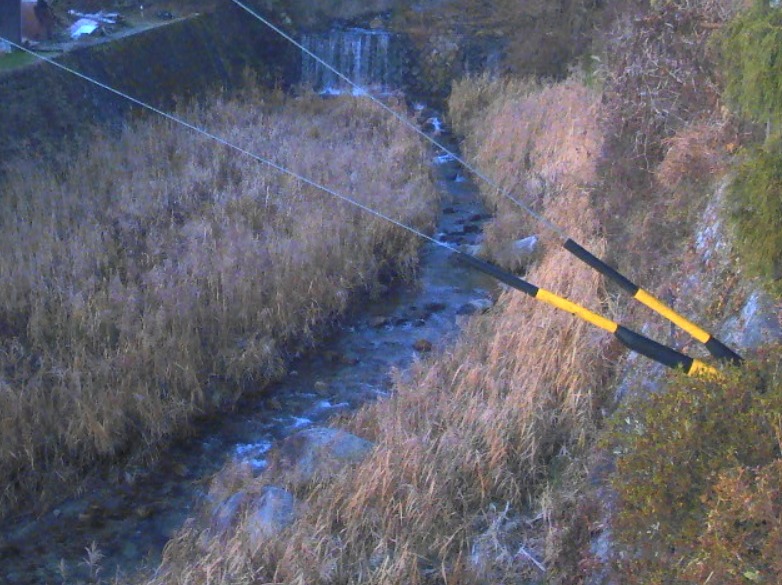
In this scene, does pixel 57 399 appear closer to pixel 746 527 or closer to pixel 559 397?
pixel 559 397

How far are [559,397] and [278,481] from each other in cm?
201

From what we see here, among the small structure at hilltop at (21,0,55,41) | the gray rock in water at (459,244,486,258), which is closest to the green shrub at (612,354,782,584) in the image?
the gray rock in water at (459,244,486,258)

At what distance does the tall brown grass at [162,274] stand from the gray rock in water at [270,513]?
1479mm

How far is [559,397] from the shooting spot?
6297 millimetres

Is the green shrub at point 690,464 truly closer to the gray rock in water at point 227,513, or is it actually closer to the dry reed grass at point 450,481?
the dry reed grass at point 450,481

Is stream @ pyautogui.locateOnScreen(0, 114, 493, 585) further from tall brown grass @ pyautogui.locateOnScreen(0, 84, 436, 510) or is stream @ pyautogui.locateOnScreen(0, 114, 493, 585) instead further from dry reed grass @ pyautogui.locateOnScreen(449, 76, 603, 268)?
dry reed grass @ pyautogui.locateOnScreen(449, 76, 603, 268)

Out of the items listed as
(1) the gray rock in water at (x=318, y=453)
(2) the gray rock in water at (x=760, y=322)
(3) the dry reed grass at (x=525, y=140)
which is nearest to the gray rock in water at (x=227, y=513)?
(1) the gray rock in water at (x=318, y=453)

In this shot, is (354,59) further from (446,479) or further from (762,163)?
(762,163)

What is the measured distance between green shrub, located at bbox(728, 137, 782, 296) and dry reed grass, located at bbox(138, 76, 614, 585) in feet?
5.20

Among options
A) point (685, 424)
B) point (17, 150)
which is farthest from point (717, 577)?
point (17, 150)

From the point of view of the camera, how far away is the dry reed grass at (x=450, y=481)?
4918 mm

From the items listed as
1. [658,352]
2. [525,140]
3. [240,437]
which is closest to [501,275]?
[658,352]

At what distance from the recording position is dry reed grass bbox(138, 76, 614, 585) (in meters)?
4.92

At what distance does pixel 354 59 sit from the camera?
18719mm
